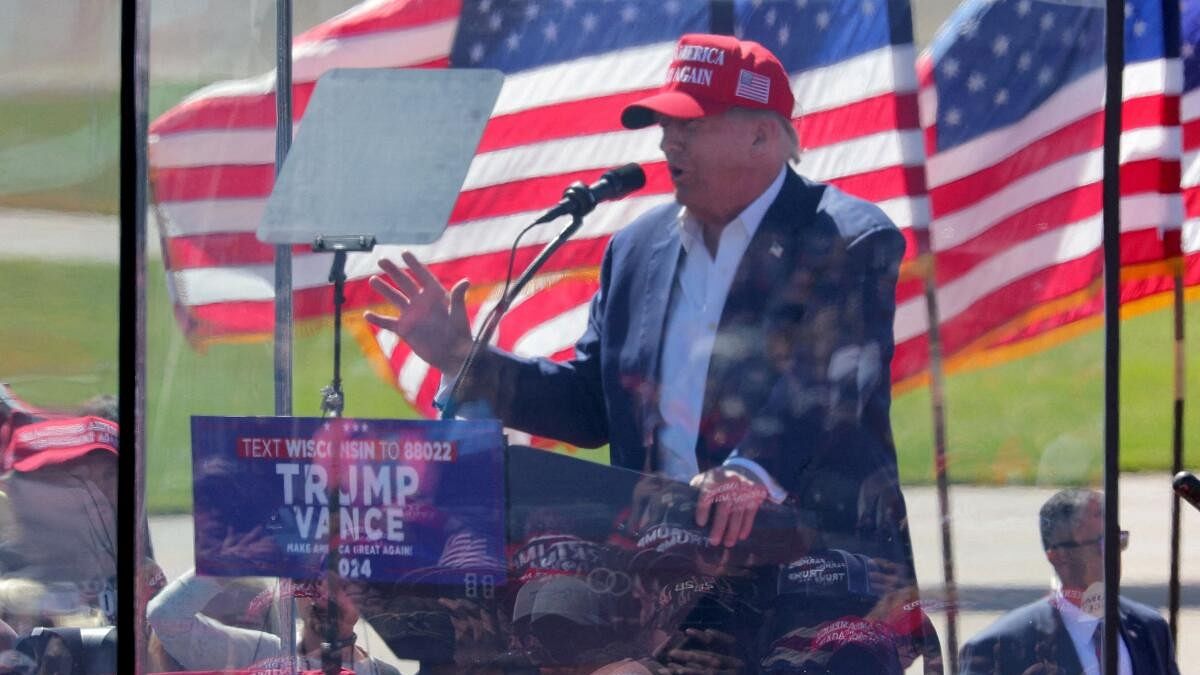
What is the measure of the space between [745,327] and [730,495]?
0.81ft

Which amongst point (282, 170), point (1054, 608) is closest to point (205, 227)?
point (282, 170)

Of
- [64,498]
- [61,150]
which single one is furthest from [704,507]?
[61,150]

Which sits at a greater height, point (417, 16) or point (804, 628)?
point (417, 16)

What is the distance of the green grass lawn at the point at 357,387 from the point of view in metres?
2.16

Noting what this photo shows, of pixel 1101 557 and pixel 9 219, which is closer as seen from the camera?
pixel 1101 557

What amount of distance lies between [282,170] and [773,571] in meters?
0.95

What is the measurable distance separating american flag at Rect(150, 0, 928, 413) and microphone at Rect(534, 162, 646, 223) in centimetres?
1

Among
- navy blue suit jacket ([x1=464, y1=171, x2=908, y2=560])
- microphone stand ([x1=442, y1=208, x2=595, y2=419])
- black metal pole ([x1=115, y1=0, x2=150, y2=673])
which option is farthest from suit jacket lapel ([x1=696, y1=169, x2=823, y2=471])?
black metal pole ([x1=115, y1=0, x2=150, y2=673])

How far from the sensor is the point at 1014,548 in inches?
86.0

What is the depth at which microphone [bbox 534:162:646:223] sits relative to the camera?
2164 mm

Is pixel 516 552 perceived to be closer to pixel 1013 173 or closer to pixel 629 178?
pixel 629 178

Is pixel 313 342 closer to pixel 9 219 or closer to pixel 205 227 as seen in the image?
pixel 205 227

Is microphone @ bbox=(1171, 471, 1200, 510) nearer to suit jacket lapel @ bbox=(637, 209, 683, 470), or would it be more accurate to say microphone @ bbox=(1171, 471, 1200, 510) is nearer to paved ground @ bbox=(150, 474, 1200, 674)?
paved ground @ bbox=(150, 474, 1200, 674)

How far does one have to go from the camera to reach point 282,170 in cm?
224
